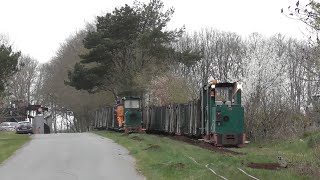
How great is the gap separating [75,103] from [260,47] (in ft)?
85.2

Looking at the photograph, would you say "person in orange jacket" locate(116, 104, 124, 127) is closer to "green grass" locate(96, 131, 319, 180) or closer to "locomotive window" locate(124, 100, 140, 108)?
"locomotive window" locate(124, 100, 140, 108)

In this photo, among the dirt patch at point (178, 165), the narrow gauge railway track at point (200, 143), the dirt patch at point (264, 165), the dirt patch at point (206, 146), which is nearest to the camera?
the dirt patch at point (264, 165)

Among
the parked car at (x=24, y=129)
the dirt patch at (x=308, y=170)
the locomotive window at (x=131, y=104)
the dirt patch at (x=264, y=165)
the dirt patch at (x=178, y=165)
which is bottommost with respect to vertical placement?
the dirt patch at (x=178, y=165)

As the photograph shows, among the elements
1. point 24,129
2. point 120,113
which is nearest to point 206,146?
point 120,113

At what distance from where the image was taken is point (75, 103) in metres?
75.1

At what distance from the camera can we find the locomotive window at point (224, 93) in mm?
26984

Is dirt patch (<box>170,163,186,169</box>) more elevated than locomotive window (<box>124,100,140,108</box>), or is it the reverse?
locomotive window (<box>124,100,140,108</box>)

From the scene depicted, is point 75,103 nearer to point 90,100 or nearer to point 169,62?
point 90,100

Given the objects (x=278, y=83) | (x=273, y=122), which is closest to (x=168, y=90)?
(x=278, y=83)

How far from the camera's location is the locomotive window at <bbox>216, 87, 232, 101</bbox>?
27.0 metres

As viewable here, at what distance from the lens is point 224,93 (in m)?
27.3

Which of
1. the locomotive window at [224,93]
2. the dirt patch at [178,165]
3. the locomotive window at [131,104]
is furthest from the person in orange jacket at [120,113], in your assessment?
the dirt patch at [178,165]

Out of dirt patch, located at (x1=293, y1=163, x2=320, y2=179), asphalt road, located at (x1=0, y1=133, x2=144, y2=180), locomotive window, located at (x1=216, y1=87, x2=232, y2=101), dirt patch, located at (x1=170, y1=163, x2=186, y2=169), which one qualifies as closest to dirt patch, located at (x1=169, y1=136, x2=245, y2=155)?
locomotive window, located at (x1=216, y1=87, x2=232, y2=101)

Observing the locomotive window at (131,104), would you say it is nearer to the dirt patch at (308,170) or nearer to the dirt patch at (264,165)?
the dirt patch at (264,165)
